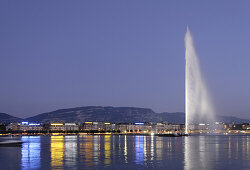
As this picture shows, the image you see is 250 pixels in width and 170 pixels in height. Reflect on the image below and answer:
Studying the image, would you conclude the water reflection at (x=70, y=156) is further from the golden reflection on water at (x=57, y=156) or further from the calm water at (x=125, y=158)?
the golden reflection on water at (x=57, y=156)

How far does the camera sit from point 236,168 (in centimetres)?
2459

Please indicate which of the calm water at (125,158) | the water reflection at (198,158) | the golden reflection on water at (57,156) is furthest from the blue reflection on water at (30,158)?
the water reflection at (198,158)

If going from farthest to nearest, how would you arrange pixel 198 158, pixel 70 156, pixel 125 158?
1. pixel 70 156
2. pixel 125 158
3. pixel 198 158

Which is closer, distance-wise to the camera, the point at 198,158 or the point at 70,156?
the point at 198,158

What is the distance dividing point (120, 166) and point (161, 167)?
9.00 ft

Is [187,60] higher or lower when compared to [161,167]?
higher

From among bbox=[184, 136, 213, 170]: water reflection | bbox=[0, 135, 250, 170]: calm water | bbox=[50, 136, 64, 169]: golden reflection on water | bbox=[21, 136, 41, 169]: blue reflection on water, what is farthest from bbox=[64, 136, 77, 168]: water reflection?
bbox=[184, 136, 213, 170]: water reflection

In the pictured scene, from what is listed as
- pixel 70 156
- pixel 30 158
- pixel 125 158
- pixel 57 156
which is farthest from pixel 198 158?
pixel 30 158

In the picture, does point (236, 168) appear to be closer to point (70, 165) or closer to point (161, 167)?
point (161, 167)

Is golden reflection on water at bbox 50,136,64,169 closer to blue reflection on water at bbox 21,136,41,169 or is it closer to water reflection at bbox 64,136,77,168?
water reflection at bbox 64,136,77,168

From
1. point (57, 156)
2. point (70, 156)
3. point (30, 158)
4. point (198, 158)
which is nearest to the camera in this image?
point (198, 158)

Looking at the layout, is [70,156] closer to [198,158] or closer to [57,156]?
[57,156]

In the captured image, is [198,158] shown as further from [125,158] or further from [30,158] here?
[30,158]

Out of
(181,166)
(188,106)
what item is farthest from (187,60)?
(181,166)
